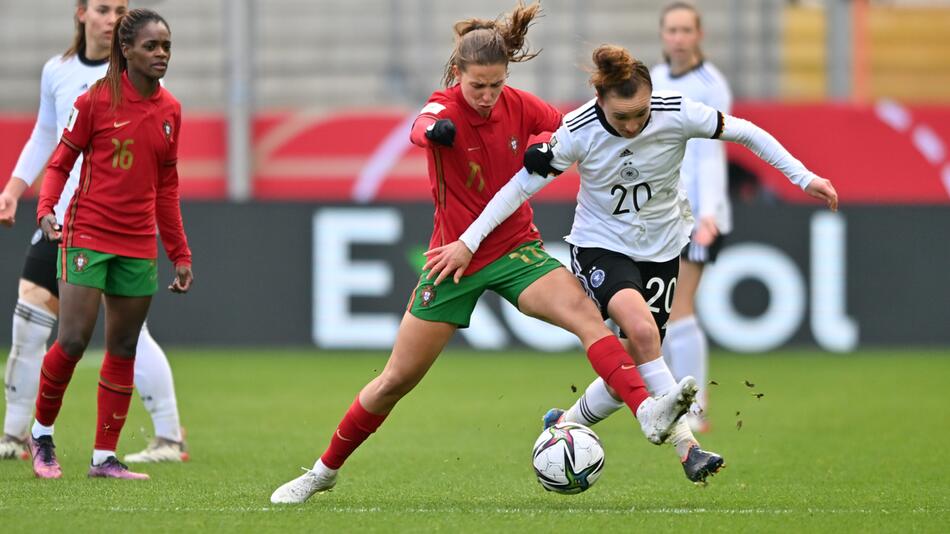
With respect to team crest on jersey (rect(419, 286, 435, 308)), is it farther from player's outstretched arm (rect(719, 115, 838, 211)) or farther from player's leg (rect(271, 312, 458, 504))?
player's outstretched arm (rect(719, 115, 838, 211))

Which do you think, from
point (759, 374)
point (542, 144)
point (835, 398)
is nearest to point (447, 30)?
point (759, 374)

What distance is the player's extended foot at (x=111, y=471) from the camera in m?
6.44

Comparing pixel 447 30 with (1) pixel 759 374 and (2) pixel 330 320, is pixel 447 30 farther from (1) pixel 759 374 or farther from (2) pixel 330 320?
(1) pixel 759 374

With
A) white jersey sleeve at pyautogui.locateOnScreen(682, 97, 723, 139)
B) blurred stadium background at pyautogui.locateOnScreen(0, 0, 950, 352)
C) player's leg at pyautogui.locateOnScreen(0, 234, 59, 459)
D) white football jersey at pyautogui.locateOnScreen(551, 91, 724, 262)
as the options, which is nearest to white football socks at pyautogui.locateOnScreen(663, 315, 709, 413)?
white football jersey at pyautogui.locateOnScreen(551, 91, 724, 262)

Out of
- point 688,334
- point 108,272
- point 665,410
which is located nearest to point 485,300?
point 688,334

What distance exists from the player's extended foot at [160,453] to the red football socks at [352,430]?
1639 millimetres

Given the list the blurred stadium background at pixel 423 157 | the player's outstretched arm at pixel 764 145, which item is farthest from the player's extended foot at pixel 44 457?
the blurred stadium background at pixel 423 157

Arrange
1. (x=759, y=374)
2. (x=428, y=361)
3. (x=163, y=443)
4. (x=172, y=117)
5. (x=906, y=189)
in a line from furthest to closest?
1. (x=906, y=189)
2. (x=759, y=374)
3. (x=163, y=443)
4. (x=172, y=117)
5. (x=428, y=361)

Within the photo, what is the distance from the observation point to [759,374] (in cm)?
1173

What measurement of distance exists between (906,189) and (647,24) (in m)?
3.53

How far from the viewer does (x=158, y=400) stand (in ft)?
23.7

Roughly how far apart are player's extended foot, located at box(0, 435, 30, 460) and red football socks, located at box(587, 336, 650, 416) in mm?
3035

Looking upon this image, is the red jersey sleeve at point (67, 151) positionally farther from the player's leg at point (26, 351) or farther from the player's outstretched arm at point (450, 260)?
the player's outstretched arm at point (450, 260)

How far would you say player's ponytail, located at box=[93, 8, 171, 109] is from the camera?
6.20m
